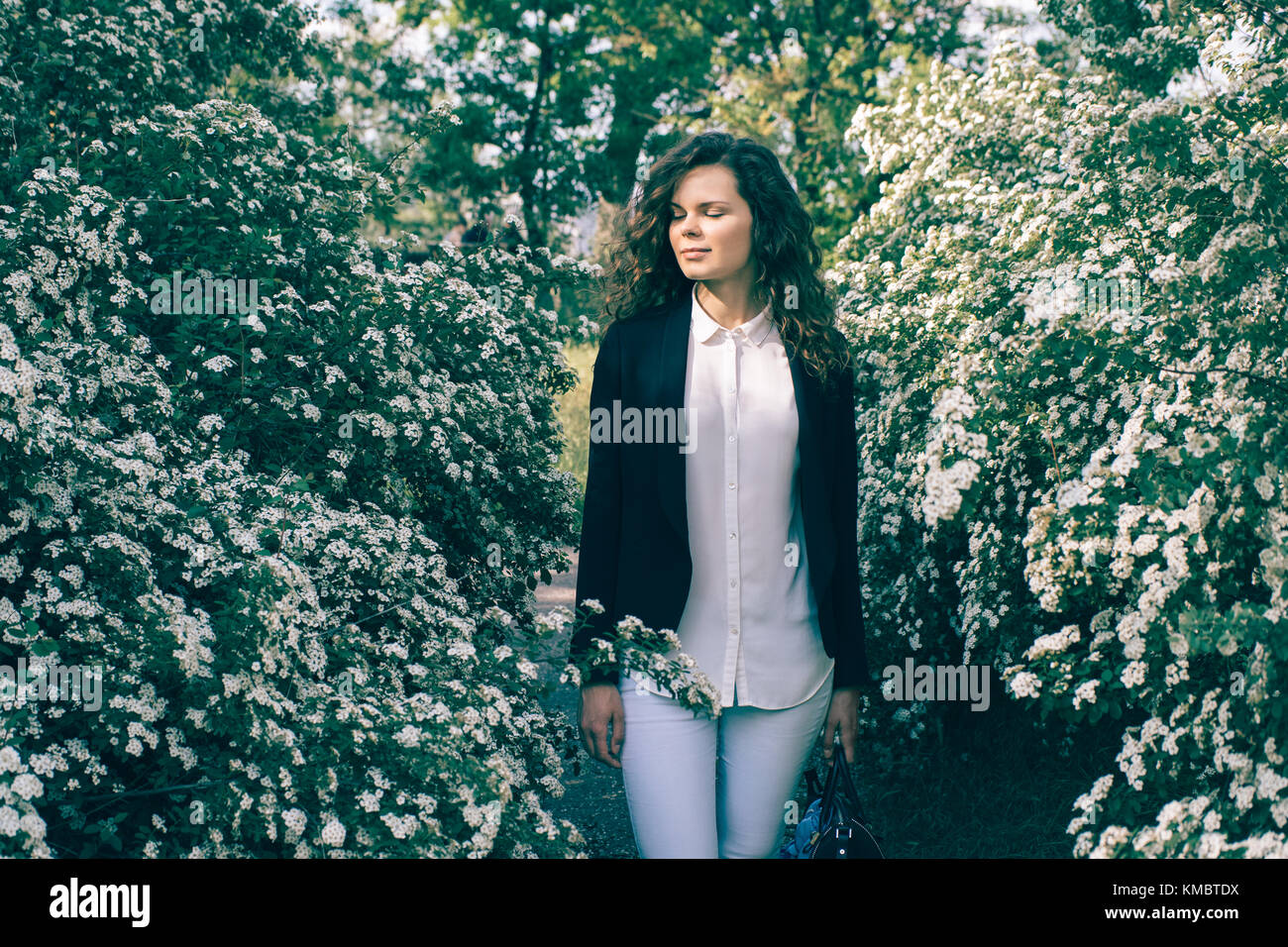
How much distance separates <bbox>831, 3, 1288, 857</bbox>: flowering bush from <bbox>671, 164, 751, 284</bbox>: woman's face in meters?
0.62

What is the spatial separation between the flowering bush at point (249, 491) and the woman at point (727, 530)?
1.36ft

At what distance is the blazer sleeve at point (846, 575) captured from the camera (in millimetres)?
2799

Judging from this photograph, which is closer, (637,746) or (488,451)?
(637,746)

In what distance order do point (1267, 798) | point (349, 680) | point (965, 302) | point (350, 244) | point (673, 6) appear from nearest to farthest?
point (1267, 798) < point (349, 680) < point (965, 302) < point (350, 244) < point (673, 6)

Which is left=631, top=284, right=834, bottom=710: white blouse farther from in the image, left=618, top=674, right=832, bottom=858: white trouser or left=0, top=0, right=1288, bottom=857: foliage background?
left=0, top=0, right=1288, bottom=857: foliage background

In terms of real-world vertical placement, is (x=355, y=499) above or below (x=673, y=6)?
below

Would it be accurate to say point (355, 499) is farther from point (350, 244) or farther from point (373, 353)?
point (350, 244)

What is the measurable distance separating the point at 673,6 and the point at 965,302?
46.4ft

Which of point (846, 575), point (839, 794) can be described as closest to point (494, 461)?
point (846, 575)

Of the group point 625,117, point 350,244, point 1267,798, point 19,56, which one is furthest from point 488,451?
point 625,117

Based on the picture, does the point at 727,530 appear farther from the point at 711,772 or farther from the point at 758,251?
the point at 758,251

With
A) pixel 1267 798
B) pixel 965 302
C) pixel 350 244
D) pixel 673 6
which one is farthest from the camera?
pixel 673 6

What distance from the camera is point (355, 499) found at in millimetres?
3986

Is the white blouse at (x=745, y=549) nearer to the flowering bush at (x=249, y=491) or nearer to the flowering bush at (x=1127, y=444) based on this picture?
the flowering bush at (x=1127, y=444)
